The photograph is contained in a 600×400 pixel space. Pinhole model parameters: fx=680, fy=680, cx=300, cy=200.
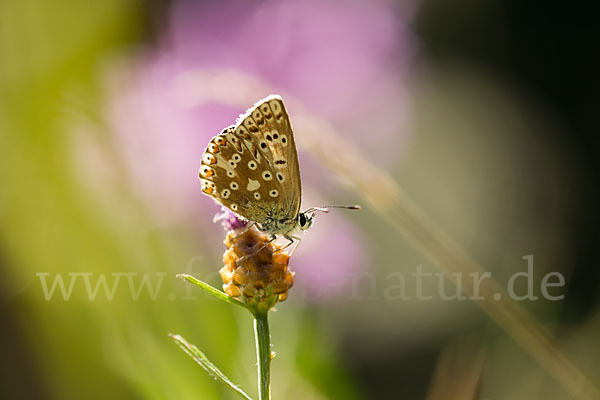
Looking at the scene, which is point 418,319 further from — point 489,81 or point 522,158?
point 489,81

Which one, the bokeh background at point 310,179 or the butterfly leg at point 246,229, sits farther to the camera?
the bokeh background at point 310,179

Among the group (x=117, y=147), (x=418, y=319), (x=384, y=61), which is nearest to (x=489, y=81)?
(x=384, y=61)

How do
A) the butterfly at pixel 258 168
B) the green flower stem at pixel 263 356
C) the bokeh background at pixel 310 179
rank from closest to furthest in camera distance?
the green flower stem at pixel 263 356 → the butterfly at pixel 258 168 → the bokeh background at pixel 310 179

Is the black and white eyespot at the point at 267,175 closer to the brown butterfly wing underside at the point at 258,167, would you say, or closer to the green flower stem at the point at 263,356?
the brown butterfly wing underside at the point at 258,167

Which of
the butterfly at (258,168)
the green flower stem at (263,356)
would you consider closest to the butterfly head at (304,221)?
the butterfly at (258,168)

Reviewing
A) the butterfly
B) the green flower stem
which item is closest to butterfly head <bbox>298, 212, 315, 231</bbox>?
the butterfly

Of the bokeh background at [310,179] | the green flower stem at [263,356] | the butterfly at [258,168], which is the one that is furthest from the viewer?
the bokeh background at [310,179]

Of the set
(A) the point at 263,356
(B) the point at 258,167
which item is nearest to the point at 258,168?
(B) the point at 258,167
